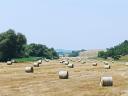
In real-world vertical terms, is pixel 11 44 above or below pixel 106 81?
above

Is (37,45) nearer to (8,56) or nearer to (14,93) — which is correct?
(8,56)

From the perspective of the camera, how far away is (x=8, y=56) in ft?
426

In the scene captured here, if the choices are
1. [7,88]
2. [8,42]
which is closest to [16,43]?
[8,42]

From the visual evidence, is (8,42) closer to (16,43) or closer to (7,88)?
(16,43)

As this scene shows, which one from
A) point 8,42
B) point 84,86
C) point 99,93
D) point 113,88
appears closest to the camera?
point 99,93

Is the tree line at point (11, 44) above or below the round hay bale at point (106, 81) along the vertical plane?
above

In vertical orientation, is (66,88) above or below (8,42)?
below

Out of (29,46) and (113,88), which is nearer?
(113,88)

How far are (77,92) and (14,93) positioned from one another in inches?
159

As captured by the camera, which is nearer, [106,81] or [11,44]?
[106,81]

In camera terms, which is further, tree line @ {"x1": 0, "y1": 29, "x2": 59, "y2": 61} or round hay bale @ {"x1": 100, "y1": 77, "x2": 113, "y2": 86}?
A: tree line @ {"x1": 0, "y1": 29, "x2": 59, "y2": 61}

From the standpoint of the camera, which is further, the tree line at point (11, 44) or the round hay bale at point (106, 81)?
the tree line at point (11, 44)

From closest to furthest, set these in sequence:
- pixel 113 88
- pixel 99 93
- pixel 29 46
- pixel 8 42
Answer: pixel 99 93
pixel 113 88
pixel 8 42
pixel 29 46

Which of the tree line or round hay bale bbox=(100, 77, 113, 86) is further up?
the tree line
